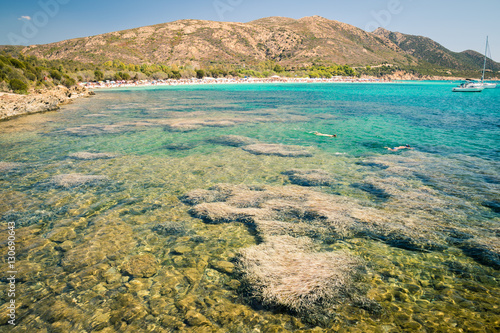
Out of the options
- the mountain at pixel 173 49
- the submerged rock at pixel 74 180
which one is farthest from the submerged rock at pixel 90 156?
the mountain at pixel 173 49

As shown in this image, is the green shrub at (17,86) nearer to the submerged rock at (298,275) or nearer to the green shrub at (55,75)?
the green shrub at (55,75)

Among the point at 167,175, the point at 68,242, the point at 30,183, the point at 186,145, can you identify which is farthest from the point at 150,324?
the point at 186,145

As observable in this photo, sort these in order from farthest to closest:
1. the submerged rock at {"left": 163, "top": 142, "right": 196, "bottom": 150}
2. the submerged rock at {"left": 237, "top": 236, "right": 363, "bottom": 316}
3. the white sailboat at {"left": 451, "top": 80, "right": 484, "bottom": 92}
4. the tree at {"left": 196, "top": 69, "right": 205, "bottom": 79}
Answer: the tree at {"left": 196, "top": 69, "right": 205, "bottom": 79} < the white sailboat at {"left": 451, "top": 80, "right": 484, "bottom": 92} < the submerged rock at {"left": 163, "top": 142, "right": 196, "bottom": 150} < the submerged rock at {"left": 237, "top": 236, "right": 363, "bottom": 316}

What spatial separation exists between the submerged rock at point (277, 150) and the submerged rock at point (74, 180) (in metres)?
7.93

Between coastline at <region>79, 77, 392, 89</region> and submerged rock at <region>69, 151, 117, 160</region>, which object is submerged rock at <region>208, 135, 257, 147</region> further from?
coastline at <region>79, 77, 392, 89</region>

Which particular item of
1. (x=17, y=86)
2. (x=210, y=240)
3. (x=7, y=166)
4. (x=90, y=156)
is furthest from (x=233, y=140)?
(x=17, y=86)

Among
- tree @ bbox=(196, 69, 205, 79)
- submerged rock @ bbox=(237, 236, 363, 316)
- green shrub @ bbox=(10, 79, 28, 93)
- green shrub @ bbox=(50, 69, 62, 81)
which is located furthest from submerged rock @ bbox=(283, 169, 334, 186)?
tree @ bbox=(196, 69, 205, 79)

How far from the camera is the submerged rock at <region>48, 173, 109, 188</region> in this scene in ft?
34.3

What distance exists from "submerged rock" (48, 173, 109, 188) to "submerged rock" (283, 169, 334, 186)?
7.91 metres

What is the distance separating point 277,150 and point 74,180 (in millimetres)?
10152

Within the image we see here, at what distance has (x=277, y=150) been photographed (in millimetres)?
15617

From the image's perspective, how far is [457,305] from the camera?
4840 mm

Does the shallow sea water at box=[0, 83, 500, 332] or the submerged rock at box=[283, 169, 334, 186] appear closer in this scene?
the shallow sea water at box=[0, 83, 500, 332]

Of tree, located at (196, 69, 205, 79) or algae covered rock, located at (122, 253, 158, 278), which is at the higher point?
tree, located at (196, 69, 205, 79)
